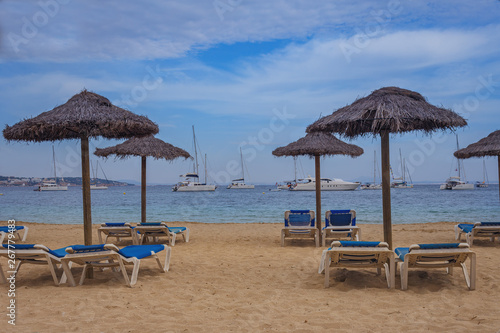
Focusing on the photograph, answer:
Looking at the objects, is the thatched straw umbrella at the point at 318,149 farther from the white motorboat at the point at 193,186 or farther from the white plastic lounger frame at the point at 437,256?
the white motorboat at the point at 193,186

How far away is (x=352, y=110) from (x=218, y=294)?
289 cm

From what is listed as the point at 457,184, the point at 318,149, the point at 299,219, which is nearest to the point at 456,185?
the point at 457,184

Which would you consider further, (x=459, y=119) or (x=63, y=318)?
(x=459, y=119)

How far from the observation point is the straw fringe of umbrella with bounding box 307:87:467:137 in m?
5.02

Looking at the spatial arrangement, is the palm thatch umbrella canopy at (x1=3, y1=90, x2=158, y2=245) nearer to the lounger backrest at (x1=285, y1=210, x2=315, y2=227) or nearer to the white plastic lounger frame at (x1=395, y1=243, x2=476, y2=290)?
the lounger backrest at (x1=285, y1=210, x2=315, y2=227)

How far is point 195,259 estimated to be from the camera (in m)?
6.80

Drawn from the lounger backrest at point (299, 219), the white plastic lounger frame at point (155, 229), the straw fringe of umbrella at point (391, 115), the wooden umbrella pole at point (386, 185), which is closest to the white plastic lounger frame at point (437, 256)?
the wooden umbrella pole at point (386, 185)

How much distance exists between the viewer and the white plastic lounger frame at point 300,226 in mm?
8125

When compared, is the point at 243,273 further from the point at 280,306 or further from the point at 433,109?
the point at 433,109

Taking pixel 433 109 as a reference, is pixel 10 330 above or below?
below

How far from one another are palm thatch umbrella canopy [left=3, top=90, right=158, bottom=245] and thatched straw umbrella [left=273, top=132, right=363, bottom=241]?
12.3 ft

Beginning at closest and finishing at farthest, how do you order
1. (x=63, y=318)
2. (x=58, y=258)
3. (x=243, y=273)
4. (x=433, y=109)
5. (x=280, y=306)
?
(x=63, y=318) → (x=280, y=306) → (x=58, y=258) → (x=433, y=109) → (x=243, y=273)

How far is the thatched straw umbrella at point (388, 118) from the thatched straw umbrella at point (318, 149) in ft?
9.97

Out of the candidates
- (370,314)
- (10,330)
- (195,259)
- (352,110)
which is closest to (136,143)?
(195,259)
